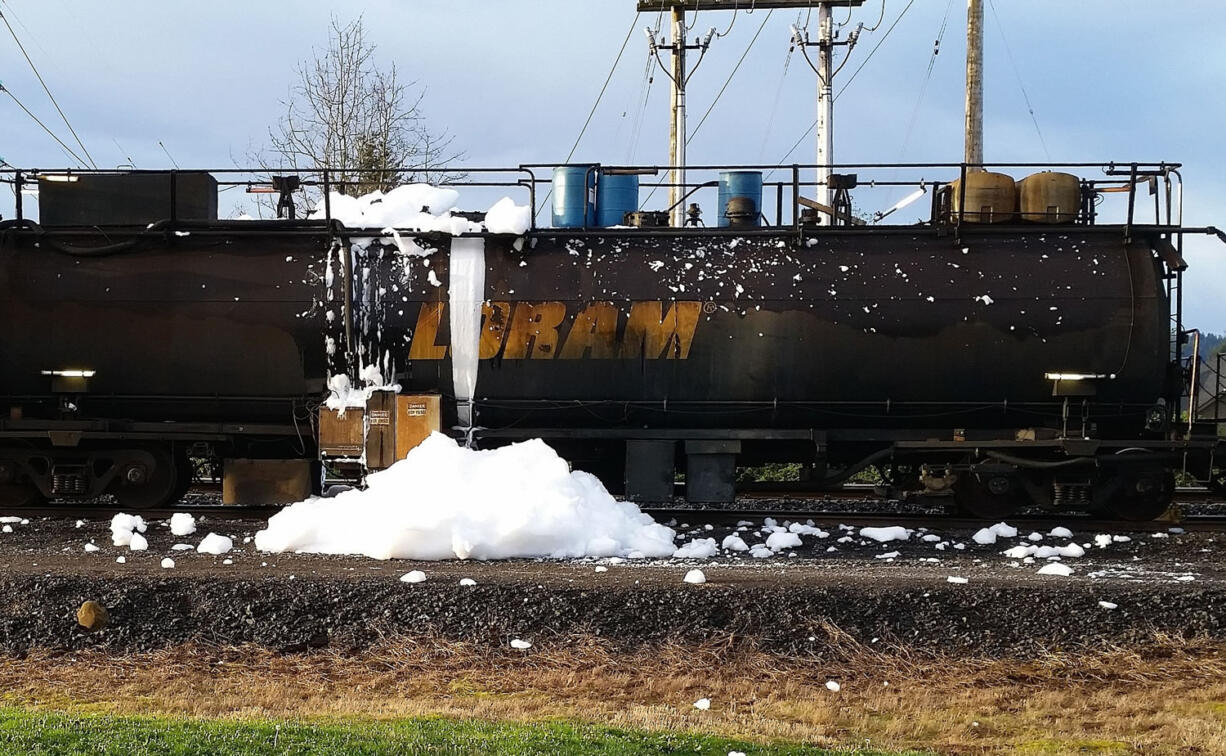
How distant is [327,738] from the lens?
505 centimetres

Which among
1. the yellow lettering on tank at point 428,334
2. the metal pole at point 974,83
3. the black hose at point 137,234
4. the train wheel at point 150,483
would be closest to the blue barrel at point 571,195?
the yellow lettering on tank at point 428,334

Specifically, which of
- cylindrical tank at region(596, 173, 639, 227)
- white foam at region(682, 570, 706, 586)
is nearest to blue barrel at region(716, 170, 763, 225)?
cylindrical tank at region(596, 173, 639, 227)

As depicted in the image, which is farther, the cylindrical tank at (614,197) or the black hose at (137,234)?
the cylindrical tank at (614,197)

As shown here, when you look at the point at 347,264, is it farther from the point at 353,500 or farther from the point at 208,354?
the point at 353,500

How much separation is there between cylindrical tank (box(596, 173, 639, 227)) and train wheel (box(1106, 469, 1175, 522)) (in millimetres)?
6166

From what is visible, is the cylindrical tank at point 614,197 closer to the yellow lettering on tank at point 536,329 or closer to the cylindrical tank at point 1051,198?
the yellow lettering on tank at point 536,329

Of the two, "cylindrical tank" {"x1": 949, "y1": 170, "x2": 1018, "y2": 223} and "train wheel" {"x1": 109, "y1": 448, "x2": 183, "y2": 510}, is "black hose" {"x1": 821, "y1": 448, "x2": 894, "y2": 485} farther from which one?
"train wheel" {"x1": 109, "y1": 448, "x2": 183, "y2": 510}

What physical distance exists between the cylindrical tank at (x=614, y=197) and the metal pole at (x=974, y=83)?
32.0ft

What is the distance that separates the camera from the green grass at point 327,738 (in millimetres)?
4816

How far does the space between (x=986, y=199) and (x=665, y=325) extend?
12.4ft

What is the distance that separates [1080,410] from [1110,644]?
4152 millimetres

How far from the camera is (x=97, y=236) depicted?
11.1m

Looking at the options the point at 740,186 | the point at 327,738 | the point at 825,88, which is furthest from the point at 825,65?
the point at 327,738

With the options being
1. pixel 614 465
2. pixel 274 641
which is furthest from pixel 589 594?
pixel 614 465
